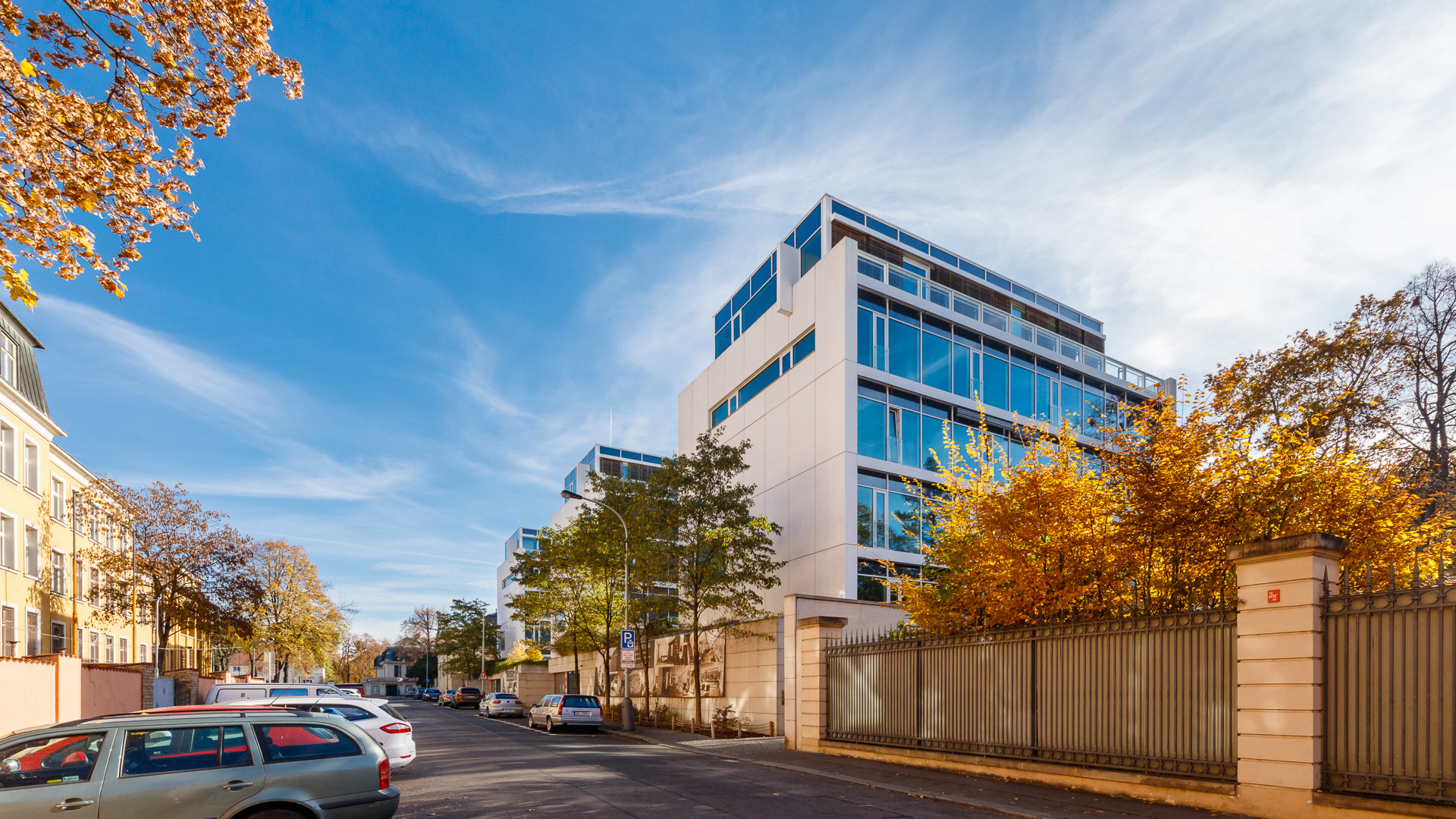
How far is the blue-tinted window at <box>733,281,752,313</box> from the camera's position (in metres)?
38.7

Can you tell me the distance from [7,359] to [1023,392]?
38.1m

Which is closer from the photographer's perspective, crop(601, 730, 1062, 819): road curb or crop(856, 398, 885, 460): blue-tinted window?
crop(601, 730, 1062, 819): road curb

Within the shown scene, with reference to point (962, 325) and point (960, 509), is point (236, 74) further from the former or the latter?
point (962, 325)

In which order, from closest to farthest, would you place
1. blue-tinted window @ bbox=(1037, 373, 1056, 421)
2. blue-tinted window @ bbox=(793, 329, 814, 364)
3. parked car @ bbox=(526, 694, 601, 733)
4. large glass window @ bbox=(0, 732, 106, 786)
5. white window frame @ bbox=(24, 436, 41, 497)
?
large glass window @ bbox=(0, 732, 106, 786), parked car @ bbox=(526, 694, 601, 733), white window frame @ bbox=(24, 436, 41, 497), blue-tinted window @ bbox=(793, 329, 814, 364), blue-tinted window @ bbox=(1037, 373, 1056, 421)

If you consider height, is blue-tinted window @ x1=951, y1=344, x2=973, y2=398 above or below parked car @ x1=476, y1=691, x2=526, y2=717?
above

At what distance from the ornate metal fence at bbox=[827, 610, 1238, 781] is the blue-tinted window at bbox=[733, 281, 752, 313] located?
22868 mm

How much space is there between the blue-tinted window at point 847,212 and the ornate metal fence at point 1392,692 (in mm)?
27207

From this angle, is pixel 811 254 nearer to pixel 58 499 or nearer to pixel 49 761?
pixel 49 761

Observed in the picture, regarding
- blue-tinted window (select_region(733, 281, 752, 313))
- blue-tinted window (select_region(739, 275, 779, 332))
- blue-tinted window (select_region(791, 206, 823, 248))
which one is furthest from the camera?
blue-tinted window (select_region(733, 281, 752, 313))

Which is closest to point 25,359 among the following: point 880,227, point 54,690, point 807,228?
point 54,690

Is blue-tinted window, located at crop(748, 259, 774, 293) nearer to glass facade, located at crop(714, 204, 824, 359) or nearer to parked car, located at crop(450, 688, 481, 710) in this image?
glass facade, located at crop(714, 204, 824, 359)

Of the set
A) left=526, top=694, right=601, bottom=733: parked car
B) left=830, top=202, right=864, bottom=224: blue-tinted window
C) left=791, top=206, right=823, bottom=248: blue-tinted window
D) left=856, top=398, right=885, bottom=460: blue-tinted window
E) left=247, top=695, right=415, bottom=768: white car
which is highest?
left=830, top=202, right=864, bottom=224: blue-tinted window

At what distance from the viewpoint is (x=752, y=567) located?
28438 mm

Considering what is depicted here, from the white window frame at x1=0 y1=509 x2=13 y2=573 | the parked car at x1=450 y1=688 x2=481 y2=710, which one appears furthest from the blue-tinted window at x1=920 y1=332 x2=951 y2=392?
the parked car at x1=450 y1=688 x2=481 y2=710
